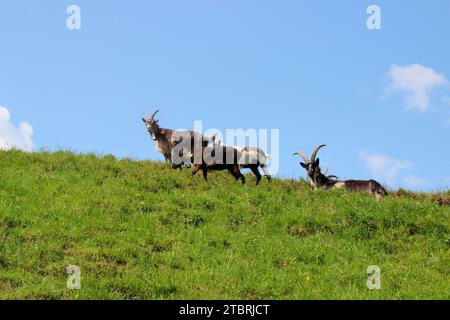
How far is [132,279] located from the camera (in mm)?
12602

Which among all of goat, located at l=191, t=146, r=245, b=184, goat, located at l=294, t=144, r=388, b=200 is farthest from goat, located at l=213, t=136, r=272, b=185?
goat, located at l=294, t=144, r=388, b=200

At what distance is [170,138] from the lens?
1056 inches

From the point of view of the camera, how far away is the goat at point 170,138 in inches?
1029

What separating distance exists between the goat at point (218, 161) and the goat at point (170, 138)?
13.5 ft

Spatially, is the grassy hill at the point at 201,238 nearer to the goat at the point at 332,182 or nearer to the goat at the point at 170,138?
the goat at the point at 332,182

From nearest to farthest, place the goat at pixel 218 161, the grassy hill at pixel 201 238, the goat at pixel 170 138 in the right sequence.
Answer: the grassy hill at pixel 201 238, the goat at pixel 218 161, the goat at pixel 170 138

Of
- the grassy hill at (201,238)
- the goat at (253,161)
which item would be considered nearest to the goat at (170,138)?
the goat at (253,161)

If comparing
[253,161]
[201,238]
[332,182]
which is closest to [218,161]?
[253,161]

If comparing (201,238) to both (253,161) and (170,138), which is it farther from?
(170,138)

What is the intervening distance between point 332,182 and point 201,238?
29.0 ft
